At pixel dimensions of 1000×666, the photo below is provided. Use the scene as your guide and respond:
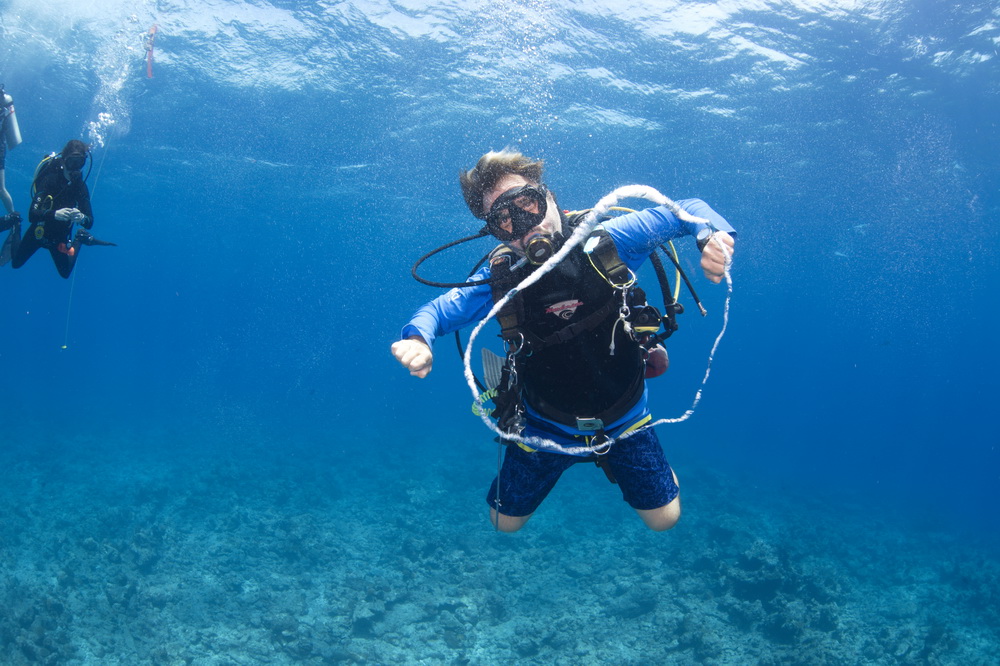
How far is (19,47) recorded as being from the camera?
57.8 ft

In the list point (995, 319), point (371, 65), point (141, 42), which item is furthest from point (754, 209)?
point (995, 319)

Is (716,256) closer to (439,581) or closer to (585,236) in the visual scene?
(585,236)

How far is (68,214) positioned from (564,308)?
29.1 feet

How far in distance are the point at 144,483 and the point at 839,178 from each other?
28.0 meters

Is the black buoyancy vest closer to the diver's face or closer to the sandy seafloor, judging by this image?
the diver's face

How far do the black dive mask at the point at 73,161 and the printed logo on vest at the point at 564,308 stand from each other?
8692 millimetres

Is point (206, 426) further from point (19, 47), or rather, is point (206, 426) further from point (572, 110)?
point (572, 110)

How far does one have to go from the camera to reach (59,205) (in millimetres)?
9047

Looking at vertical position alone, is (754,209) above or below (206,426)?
above

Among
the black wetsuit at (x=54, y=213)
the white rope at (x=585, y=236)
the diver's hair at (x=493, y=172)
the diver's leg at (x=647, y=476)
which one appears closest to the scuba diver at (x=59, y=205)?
the black wetsuit at (x=54, y=213)

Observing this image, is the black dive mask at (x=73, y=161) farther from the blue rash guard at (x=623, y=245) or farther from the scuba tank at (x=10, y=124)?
the blue rash guard at (x=623, y=245)

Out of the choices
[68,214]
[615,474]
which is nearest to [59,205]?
[68,214]

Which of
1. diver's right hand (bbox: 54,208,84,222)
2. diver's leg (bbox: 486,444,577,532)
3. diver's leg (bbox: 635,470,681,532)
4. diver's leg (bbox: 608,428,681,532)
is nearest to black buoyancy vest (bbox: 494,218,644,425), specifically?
diver's leg (bbox: 608,428,681,532)

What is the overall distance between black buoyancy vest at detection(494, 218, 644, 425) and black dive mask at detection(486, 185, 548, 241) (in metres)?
0.26
